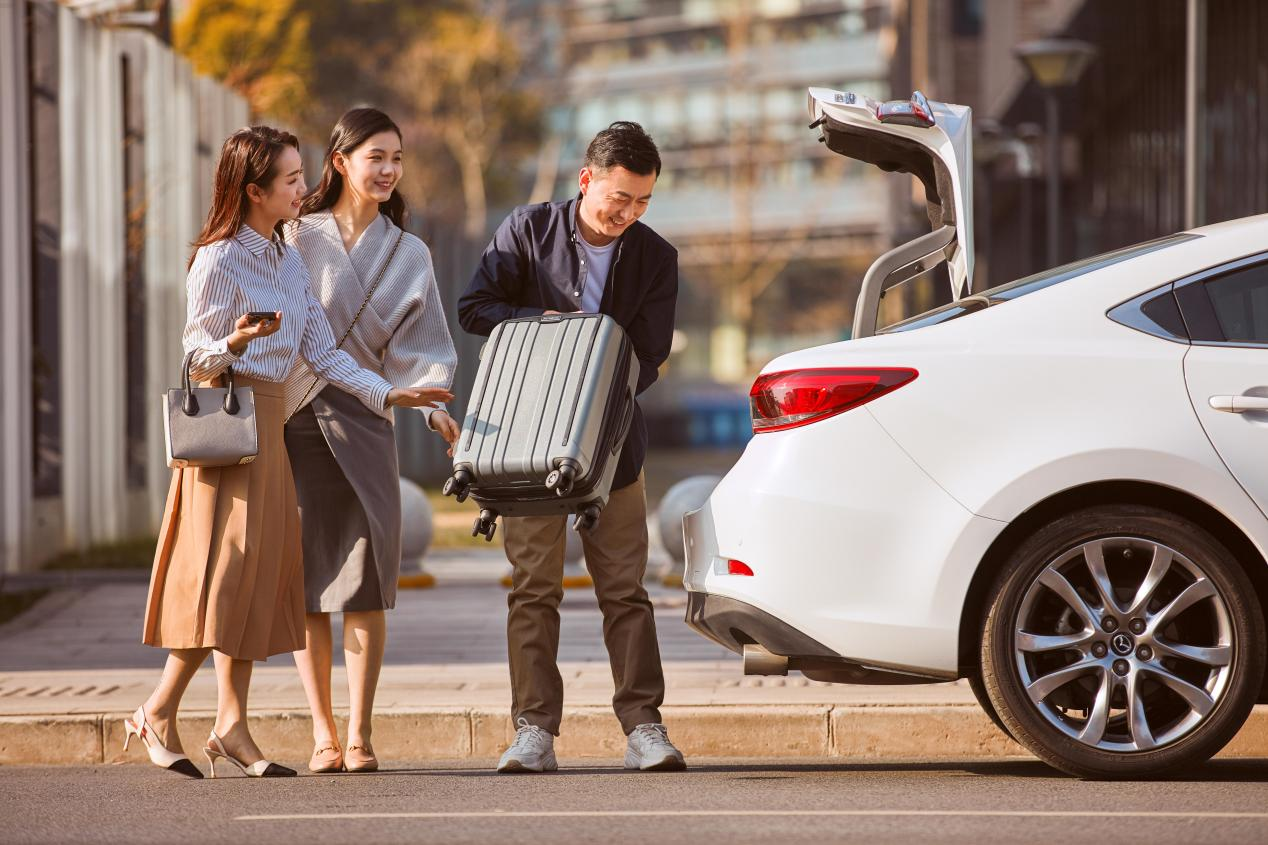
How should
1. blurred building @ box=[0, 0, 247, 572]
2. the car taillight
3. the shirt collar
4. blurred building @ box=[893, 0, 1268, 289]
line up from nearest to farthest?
the car taillight, the shirt collar, blurred building @ box=[0, 0, 247, 572], blurred building @ box=[893, 0, 1268, 289]

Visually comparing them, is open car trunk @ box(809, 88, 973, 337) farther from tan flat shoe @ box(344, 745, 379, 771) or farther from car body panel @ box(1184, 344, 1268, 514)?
tan flat shoe @ box(344, 745, 379, 771)

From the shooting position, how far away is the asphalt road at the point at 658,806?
4.71 m

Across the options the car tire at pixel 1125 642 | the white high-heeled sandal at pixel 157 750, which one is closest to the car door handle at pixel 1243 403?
the car tire at pixel 1125 642

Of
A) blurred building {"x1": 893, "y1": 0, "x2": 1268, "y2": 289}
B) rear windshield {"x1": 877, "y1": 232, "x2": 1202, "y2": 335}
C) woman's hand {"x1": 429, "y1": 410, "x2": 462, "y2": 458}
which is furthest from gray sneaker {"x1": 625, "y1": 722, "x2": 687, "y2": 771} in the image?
blurred building {"x1": 893, "y1": 0, "x2": 1268, "y2": 289}

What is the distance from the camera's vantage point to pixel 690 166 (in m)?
92.1

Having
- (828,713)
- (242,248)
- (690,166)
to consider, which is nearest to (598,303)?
(242,248)

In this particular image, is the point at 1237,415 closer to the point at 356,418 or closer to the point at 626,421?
the point at 626,421

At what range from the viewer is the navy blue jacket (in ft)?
19.3

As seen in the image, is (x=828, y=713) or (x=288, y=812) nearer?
(x=288, y=812)

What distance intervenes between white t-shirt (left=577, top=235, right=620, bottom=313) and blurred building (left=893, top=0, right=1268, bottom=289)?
261 inches

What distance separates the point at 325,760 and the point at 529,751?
1.98 ft

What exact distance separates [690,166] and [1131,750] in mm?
87682

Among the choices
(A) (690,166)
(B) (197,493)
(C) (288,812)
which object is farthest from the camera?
(A) (690,166)

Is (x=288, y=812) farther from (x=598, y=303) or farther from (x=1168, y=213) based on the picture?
(x=1168, y=213)
